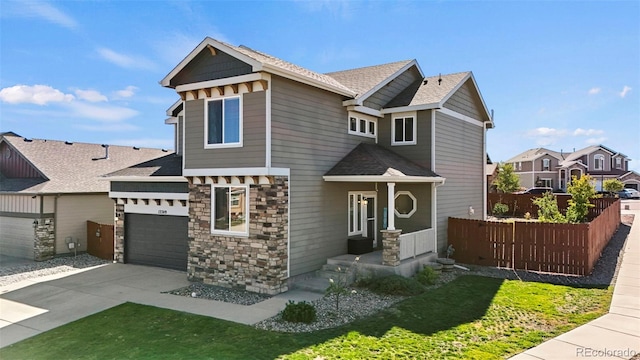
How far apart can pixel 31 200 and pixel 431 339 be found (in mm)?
17758

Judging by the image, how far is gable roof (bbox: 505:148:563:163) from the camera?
59975mm

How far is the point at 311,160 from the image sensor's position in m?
12.3

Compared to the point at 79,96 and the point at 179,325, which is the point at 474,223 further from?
the point at 79,96

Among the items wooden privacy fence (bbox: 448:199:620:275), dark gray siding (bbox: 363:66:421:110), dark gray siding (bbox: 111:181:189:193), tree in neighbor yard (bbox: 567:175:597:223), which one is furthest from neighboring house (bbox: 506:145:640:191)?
dark gray siding (bbox: 111:181:189:193)

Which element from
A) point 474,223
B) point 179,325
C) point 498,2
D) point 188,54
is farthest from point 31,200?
point 498,2

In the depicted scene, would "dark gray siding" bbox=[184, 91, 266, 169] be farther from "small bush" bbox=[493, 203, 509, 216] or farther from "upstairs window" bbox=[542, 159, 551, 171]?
"upstairs window" bbox=[542, 159, 551, 171]

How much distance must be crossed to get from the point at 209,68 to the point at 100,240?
1028cm

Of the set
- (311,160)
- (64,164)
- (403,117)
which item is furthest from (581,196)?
(64,164)

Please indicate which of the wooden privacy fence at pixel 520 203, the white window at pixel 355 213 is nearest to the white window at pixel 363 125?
the white window at pixel 355 213

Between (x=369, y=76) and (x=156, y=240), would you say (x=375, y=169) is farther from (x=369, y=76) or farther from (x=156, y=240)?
(x=156, y=240)

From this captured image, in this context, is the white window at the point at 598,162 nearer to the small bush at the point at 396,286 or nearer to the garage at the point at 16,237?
the small bush at the point at 396,286

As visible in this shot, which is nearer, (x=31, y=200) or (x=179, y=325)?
(x=179, y=325)

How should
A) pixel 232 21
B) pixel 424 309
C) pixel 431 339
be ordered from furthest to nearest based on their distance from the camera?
pixel 232 21, pixel 424 309, pixel 431 339

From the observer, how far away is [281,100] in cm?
1113
